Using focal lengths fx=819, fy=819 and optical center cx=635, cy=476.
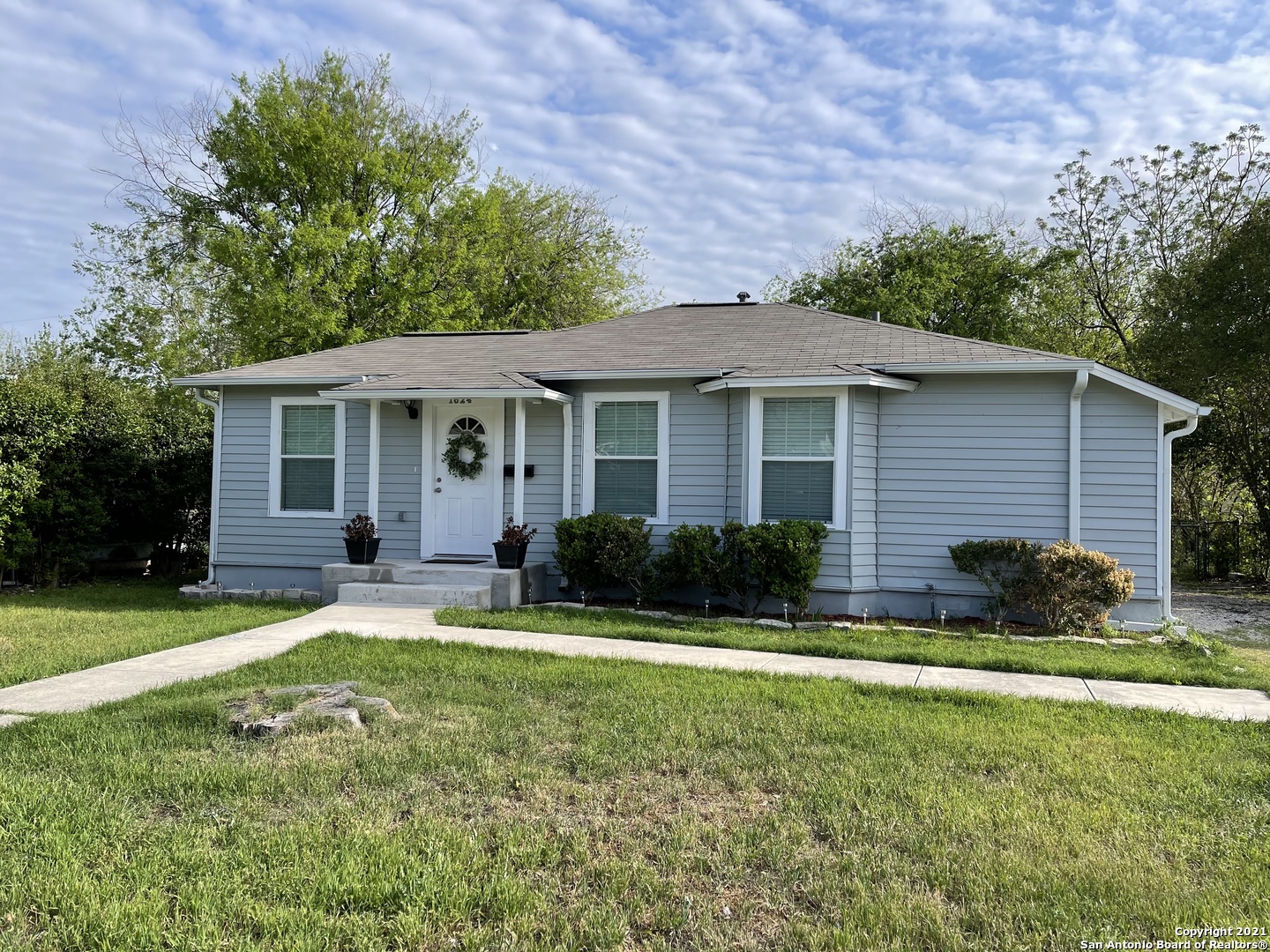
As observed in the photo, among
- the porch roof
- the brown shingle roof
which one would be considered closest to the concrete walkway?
the porch roof

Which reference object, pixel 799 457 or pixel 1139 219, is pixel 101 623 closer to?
pixel 799 457

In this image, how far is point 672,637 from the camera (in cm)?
789

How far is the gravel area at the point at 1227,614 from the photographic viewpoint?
9445mm

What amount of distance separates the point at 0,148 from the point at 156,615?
12.2 metres

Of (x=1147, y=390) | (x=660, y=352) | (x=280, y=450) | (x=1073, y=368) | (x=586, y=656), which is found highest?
(x=660, y=352)

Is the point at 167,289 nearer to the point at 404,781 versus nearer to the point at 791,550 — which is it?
the point at 791,550

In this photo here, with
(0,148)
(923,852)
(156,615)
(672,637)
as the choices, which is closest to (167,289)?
(0,148)

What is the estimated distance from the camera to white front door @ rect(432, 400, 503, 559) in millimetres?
10828

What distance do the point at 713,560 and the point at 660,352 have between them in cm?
303

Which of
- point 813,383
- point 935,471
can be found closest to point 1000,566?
point 935,471

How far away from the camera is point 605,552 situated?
9.44 meters

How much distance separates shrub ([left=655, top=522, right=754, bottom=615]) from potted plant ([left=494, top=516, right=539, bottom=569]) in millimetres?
1795

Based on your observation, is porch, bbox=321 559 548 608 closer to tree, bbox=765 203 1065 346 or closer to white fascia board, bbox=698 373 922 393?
white fascia board, bbox=698 373 922 393

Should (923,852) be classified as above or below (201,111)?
below
